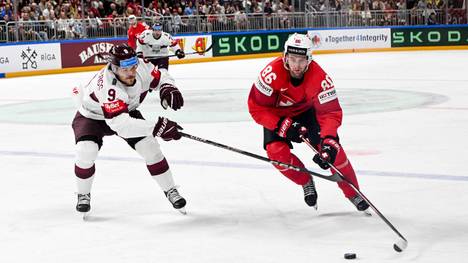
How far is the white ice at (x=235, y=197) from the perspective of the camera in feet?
15.0

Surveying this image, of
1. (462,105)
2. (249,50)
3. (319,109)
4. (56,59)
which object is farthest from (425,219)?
(249,50)

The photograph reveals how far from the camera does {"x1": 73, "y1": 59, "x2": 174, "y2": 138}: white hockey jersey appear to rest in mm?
5113

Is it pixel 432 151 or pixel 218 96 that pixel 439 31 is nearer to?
pixel 218 96

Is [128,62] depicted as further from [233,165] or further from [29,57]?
[29,57]

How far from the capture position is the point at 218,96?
13.7 meters

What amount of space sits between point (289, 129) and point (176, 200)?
2.97 ft

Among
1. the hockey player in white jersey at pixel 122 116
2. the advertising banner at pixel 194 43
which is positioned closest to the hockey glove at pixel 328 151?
the hockey player in white jersey at pixel 122 116

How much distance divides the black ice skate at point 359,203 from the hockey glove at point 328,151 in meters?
0.38

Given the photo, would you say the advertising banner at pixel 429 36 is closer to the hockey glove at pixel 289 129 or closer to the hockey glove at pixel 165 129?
the hockey glove at pixel 289 129

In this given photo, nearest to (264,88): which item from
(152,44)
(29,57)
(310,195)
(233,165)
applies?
(310,195)

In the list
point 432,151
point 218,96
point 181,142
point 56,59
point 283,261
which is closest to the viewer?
point 283,261

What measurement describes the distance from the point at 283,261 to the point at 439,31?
21.7m

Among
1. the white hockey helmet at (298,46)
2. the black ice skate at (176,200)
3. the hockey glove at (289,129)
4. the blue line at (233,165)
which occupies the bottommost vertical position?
the blue line at (233,165)

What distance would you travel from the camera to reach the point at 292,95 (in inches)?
207
